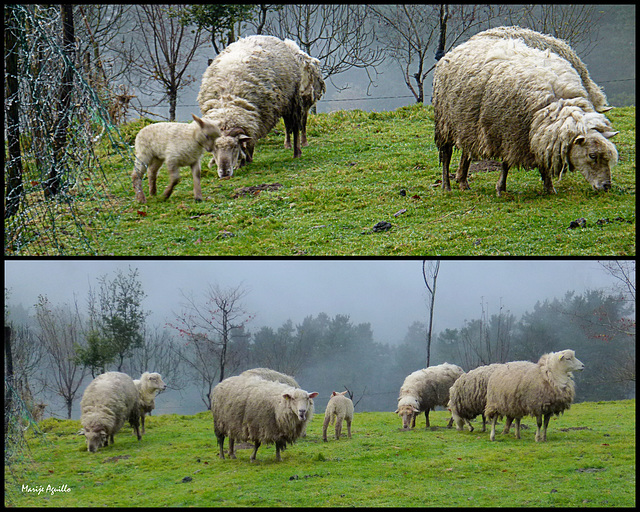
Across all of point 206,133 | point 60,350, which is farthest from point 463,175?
point 60,350

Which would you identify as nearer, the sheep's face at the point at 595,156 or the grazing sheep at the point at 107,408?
the sheep's face at the point at 595,156

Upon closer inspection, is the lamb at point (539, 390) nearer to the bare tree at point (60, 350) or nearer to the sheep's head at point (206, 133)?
the sheep's head at point (206, 133)

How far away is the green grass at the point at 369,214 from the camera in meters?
8.30

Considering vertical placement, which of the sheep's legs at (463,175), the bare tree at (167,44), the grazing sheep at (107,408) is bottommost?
the grazing sheep at (107,408)

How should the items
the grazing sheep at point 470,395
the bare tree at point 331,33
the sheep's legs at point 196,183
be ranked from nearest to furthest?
the sheep's legs at point 196,183, the grazing sheep at point 470,395, the bare tree at point 331,33

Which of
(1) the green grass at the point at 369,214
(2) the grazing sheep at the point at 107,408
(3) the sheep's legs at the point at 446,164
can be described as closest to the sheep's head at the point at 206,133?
(1) the green grass at the point at 369,214

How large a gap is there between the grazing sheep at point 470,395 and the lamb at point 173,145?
20.3 ft

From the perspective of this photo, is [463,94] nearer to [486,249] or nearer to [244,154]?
[486,249]

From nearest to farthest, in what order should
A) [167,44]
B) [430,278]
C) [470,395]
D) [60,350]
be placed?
[470,395] → [60,350] → [430,278] → [167,44]

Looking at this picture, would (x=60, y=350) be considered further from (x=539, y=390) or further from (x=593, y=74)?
(x=593, y=74)

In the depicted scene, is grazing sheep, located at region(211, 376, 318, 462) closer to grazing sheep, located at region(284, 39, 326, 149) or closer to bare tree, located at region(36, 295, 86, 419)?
grazing sheep, located at region(284, 39, 326, 149)

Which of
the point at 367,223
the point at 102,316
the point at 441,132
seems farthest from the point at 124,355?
the point at 441,132

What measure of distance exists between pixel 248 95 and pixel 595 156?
20.1ft

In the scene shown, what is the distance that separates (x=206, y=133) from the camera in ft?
31.3
